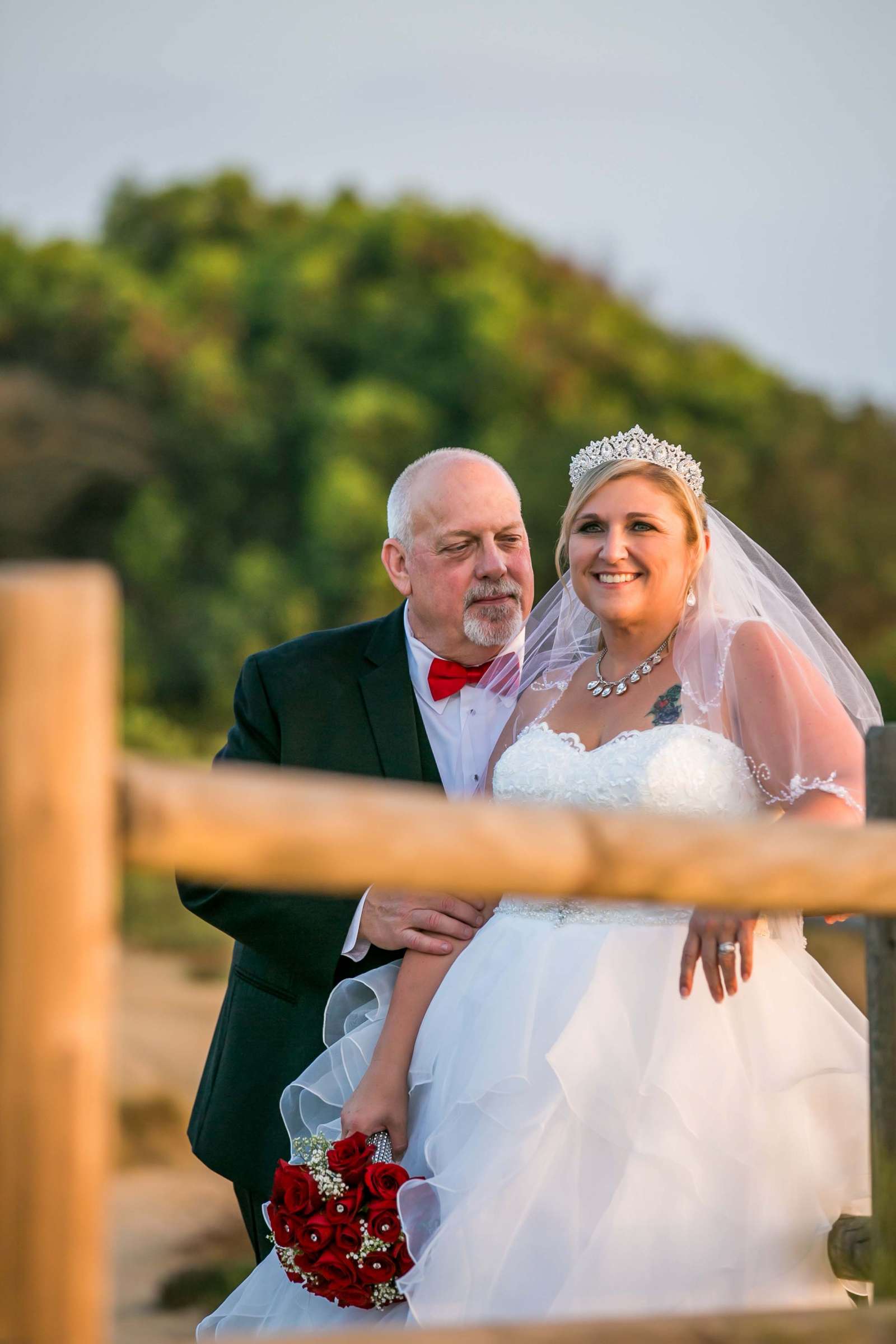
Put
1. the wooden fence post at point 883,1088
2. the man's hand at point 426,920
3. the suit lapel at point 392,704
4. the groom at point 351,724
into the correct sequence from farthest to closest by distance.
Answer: the suit lapel at point 392,704 → the groom at point 351,724 → the man's hand at point 426,920 → the wooden fence post at point 883,1088

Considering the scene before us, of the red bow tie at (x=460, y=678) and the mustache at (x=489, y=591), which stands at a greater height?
the mustache at (x=489, y=591)

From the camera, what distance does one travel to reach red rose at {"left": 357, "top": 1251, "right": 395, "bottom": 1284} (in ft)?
7.78

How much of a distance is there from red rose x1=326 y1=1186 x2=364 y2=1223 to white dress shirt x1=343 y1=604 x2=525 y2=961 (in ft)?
3.51

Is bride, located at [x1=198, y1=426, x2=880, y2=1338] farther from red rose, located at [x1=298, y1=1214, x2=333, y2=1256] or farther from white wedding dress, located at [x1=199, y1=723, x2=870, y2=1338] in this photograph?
red rose, located at [x1=298, y1=1214, x2=333, y2=1256]

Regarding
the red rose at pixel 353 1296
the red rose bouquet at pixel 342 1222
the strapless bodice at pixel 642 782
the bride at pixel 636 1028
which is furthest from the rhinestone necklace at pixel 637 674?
the red rose at pixel 353 1296

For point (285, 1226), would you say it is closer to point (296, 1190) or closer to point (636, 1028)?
point (296, 1190)

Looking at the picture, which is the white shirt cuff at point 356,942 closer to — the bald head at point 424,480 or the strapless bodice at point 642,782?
the strapless bodice at point 642,782

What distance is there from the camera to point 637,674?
2900mm

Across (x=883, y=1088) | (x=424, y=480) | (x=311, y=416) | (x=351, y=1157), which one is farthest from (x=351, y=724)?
(x=311, y=416)

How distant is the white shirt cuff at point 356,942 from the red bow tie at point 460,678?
0.63 meters

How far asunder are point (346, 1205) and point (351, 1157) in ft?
0.32

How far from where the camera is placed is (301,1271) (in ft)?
8.25

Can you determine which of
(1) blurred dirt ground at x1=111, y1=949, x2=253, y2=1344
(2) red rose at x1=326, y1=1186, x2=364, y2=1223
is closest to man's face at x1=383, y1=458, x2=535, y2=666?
(2) red rose at x1=326, y1=1186, x2=364, y2=1223

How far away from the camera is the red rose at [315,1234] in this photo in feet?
8.00
